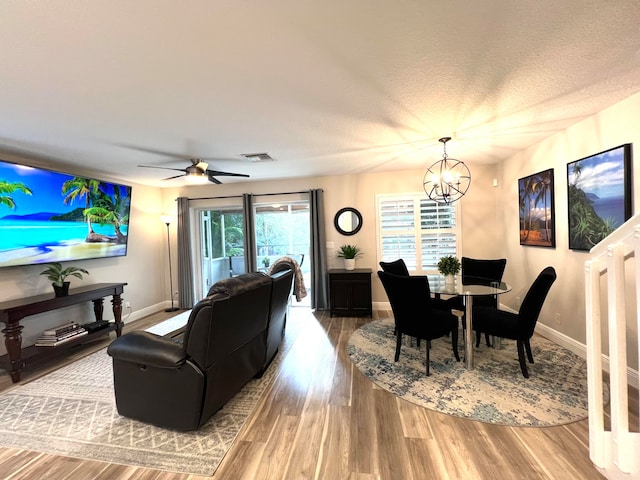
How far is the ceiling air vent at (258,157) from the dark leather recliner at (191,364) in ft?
6.74

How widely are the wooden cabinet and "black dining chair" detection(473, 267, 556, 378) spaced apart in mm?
1931

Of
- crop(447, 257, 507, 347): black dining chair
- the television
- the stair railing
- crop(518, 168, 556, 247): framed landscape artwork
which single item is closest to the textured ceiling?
the television

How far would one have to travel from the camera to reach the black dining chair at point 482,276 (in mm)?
3337

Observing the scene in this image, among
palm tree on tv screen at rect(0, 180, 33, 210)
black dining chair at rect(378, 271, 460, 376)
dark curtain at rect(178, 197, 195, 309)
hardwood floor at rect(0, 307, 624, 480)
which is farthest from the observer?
dark curtain at rect(178, 197, 195, 309)

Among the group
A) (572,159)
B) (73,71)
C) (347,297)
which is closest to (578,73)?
(572,159)

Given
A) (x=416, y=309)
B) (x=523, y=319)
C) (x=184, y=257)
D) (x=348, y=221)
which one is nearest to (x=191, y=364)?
(x=416, y=309)

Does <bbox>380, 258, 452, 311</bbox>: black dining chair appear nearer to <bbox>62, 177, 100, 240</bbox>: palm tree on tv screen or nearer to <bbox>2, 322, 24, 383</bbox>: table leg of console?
<bbox>2, 322, 24, 383</bbox>: table leg of console

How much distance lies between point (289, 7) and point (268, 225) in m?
4.39

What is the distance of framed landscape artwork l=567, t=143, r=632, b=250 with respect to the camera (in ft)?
7.77

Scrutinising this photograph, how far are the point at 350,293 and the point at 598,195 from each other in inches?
127

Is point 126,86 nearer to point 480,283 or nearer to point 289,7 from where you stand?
point 289,7

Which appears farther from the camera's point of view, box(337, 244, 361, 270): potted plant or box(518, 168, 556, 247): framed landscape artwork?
box(337, 244, 361, 270): potted plant

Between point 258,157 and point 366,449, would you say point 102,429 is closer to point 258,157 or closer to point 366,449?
point 366,449

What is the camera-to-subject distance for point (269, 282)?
2.47 metres
